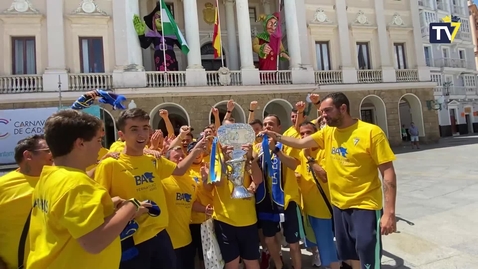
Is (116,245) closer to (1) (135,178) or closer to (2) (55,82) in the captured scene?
(1) (135,178)

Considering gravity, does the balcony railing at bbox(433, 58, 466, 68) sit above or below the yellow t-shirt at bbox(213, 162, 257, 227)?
above

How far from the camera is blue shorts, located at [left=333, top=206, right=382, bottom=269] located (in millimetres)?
2815

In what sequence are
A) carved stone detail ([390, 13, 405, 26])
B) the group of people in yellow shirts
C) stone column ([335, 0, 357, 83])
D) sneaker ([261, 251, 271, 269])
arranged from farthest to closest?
carved stone detail ([390, 13, 405, 26]), stone column ([335, 0, 357, 83]), sneaker ([261, 251, 271, 269]), the group of people in yellow shirts

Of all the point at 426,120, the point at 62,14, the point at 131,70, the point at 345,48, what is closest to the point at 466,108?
the point at 426,120

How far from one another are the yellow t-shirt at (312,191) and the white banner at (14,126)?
10.4 meters

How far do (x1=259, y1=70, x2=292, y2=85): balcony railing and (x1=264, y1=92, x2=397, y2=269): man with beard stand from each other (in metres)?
13.7

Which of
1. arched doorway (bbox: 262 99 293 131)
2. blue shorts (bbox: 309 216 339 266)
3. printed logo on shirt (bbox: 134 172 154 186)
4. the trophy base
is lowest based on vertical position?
blue shorts (bbox: 309 216 339 266)

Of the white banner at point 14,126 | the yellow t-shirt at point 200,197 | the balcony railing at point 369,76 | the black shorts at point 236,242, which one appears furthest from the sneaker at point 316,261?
the balcony railing at point 369,76

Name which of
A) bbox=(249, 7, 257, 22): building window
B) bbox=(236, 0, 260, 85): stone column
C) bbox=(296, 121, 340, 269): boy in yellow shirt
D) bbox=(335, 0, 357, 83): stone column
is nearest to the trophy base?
bbox=(296, 121, 340, 269): boy in yellow shirt

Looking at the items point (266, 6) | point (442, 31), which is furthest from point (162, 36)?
point (442, 31)

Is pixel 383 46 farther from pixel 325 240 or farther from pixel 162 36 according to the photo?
pixel 325 240

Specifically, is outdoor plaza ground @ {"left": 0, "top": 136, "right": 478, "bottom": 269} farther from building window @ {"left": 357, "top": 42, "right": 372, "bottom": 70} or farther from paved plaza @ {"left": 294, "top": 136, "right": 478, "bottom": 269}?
building window @ {"left": 357, "top": 42, "right": 372, "bottom": 70}

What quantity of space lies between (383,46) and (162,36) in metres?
13.3

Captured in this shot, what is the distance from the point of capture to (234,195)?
3.09 m
